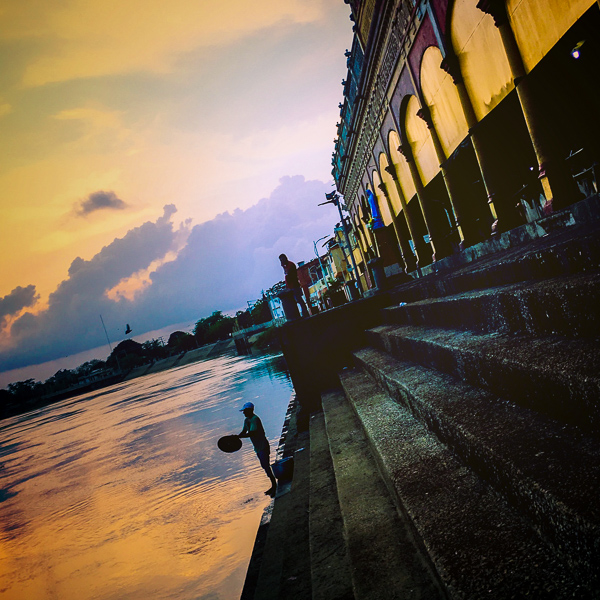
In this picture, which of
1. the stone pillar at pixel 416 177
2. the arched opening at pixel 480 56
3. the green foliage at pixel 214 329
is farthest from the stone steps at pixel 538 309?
the green foliage at pixel 214 329

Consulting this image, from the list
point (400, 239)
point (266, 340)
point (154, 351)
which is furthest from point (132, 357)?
point (400, 239)

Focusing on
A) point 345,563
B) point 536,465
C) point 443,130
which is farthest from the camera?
point 443,130

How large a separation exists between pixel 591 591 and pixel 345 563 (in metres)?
1.70

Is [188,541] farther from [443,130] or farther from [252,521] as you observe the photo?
[443,130]

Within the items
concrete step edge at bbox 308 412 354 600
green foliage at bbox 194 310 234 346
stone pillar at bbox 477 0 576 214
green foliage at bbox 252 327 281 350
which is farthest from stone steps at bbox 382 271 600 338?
green foliage at bbox 194 310 234 346

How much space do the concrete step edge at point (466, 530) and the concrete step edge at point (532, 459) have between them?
0.20 feet

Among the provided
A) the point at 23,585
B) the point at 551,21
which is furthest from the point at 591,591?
the point at 23,585

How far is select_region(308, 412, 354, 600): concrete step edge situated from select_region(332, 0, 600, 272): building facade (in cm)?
486

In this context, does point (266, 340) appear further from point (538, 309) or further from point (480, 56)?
point (538, 309)

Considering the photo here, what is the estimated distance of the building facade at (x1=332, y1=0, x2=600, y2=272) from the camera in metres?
5.38

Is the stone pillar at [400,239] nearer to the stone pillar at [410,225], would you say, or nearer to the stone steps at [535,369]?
the stone pillar at [410,225]

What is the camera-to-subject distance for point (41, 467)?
1931cm

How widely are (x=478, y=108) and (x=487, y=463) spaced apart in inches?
274

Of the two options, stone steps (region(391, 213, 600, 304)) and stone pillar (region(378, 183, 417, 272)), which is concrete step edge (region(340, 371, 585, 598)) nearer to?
stone steps (region(391, 213, 600, 304))
